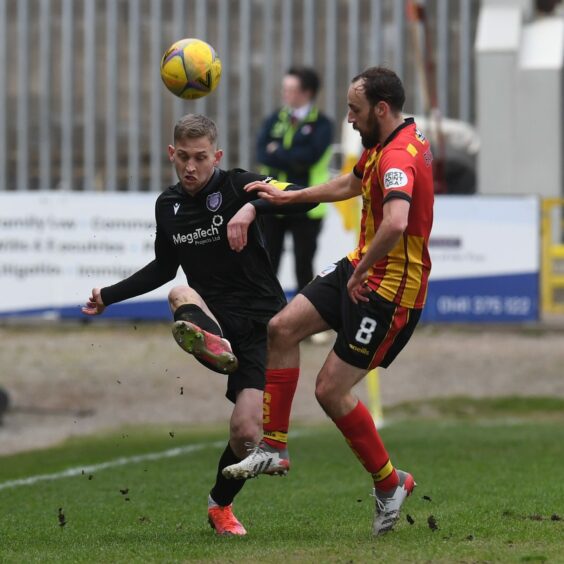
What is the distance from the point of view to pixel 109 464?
11.8 metres

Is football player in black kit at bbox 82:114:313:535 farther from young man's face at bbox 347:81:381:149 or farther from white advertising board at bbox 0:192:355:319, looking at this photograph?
white advertising board at bbox 0:192:355:319

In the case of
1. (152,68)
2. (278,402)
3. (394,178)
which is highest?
(152,68)

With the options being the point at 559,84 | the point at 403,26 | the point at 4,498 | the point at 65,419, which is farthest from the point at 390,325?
the point at 403,26

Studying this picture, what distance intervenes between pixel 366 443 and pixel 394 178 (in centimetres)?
129

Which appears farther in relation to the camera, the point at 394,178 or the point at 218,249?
the point at 218,249

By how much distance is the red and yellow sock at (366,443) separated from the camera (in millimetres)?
7387

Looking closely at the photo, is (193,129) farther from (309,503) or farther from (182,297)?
(309,503)

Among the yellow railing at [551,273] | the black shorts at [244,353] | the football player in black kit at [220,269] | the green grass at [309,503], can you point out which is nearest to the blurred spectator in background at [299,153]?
the green grass at [309,503]

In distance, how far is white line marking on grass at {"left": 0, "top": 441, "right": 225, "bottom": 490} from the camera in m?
10.7

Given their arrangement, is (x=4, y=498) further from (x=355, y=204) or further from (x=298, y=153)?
(x=355, y=204)

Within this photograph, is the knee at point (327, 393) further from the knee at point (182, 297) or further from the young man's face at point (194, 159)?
the young man's face at point (194, 159)

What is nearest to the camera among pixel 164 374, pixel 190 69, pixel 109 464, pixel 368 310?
pixel 368 310

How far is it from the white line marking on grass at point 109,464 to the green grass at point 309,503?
0.13m

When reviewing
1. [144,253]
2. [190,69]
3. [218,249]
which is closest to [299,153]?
[144,253]
